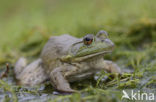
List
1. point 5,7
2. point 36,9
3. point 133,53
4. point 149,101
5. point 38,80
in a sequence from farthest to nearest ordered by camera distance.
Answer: point 5,7, point 36,9, point 133,53, point 38,80, point 149,101

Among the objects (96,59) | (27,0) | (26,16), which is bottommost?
(96,59)

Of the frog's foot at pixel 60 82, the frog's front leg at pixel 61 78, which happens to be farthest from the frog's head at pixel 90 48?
the frog's foot at pixel 60 82

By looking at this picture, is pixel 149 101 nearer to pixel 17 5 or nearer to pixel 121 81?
pixel 121 81

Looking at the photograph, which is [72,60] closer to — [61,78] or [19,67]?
[61,78]

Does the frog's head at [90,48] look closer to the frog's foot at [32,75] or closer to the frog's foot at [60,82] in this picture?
the frog's foot at [60,82]

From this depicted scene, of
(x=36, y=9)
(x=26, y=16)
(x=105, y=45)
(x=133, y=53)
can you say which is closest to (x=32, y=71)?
(x=105, y=45)

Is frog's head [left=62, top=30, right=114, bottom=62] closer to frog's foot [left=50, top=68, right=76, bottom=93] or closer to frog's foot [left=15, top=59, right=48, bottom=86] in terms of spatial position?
frog's foot [left=50, top=68, right=76, bottom=93]

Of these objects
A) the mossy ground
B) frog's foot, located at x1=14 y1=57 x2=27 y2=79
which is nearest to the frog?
the mossy ground

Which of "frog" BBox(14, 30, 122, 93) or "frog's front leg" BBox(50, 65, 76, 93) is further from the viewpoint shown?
"frog" BBox(14, 30, 122, 93)
